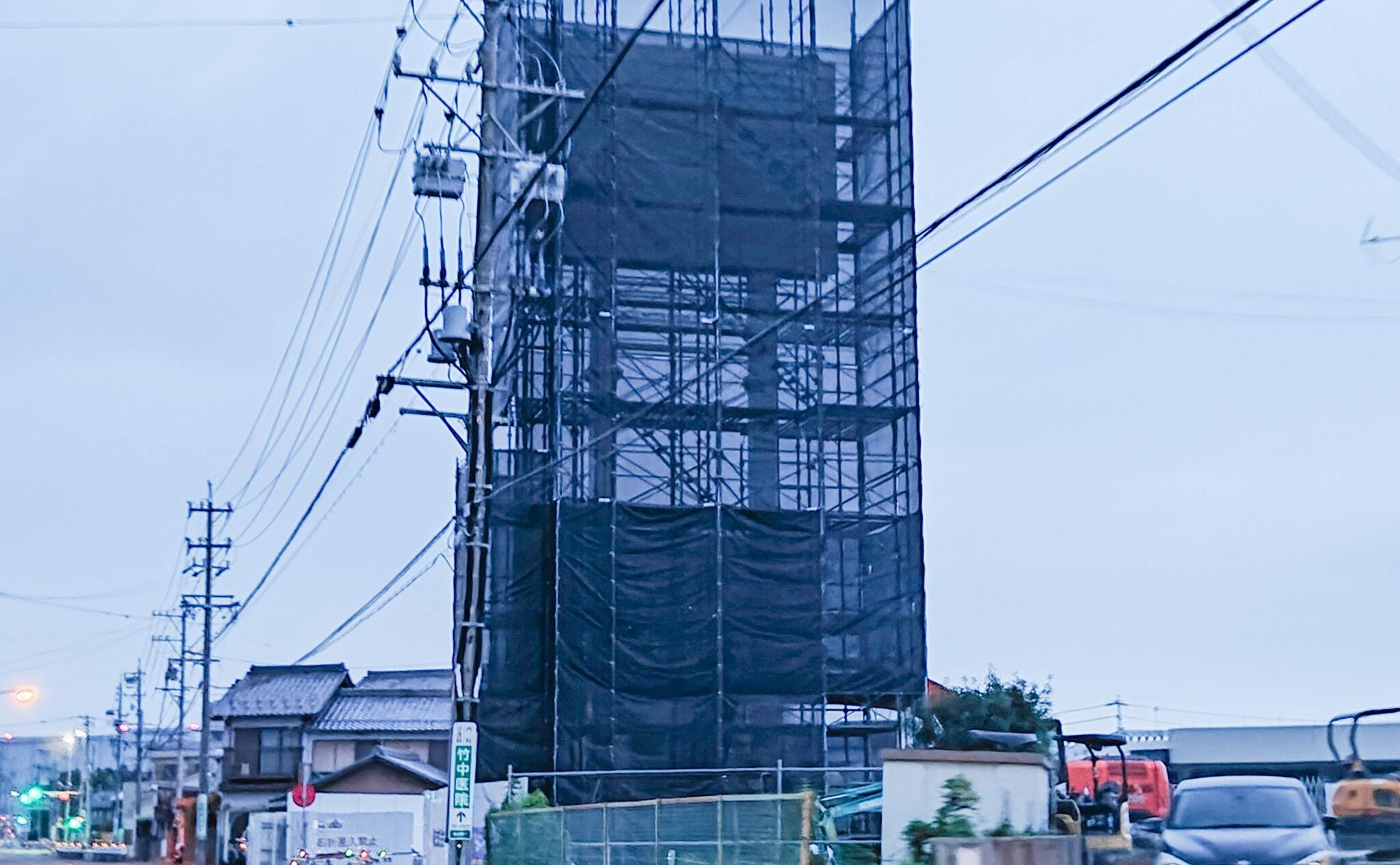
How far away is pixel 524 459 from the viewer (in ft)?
108

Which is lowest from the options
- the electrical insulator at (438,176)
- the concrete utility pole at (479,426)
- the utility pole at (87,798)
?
the utility pole at (87,798)

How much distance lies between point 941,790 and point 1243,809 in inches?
180

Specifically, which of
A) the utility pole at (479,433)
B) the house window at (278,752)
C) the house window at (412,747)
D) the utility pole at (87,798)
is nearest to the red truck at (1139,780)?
the utility pole at (479,433)

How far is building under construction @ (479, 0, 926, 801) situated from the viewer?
1230 inches

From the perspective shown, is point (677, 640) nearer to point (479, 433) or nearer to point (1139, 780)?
point (479, 433)

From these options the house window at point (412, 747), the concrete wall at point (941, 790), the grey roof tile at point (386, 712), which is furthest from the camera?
the grey roof tile at point (386, 712)

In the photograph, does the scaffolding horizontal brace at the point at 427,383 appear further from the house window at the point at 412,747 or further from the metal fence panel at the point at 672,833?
the house window at the point at 412,747

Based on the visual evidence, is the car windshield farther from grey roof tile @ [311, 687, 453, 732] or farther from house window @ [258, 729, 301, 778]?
house window @ [258, 729, 301, 778]

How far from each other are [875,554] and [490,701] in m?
8.05

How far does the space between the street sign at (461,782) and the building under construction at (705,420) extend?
8.82 meters

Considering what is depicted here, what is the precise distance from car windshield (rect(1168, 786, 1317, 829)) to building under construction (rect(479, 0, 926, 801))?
1353 cm

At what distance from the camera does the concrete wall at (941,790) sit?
15.5 meters

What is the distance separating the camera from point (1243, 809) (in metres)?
18.1

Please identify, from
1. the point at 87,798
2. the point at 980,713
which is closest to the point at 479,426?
the point at 980,713
